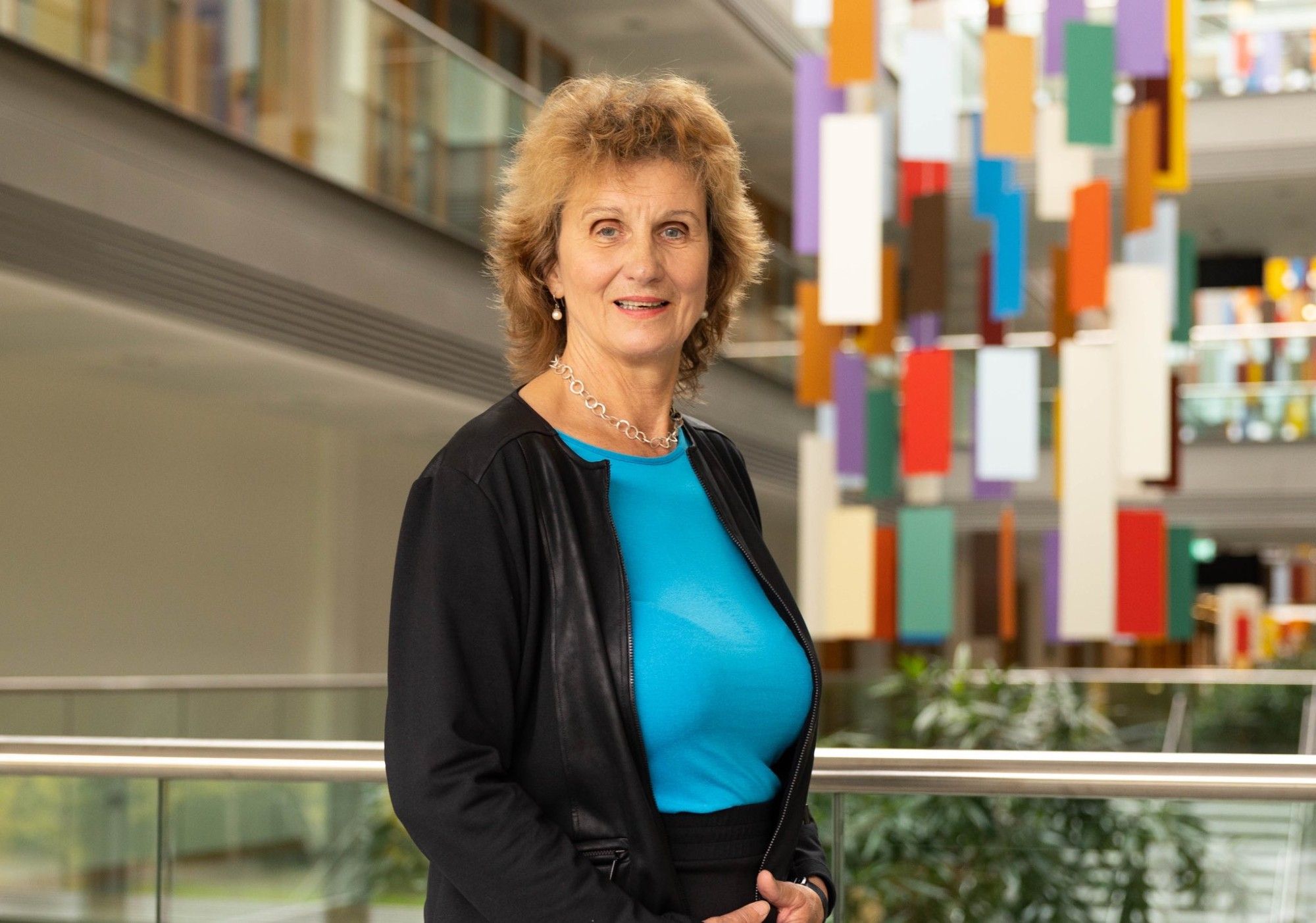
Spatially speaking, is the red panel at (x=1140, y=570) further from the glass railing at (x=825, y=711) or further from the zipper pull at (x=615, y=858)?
the zipper pull at (x=615, y=858)

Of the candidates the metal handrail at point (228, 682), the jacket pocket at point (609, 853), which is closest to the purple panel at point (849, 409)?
the metal handrail at point (228, 682)

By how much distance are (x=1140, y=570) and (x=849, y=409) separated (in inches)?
68.4

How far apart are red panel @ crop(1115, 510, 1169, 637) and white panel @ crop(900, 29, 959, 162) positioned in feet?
7.10

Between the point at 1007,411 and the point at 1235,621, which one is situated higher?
the point at 1007,411

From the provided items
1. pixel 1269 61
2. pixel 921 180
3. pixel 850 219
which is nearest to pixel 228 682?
pixel 850 219

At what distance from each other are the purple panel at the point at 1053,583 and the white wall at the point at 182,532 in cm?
601

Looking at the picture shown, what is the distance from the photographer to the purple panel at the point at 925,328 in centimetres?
841

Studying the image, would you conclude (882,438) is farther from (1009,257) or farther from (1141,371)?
(1141,371)

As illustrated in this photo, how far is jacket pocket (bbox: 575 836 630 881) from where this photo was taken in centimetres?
152

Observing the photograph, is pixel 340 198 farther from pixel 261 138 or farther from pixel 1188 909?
pixel 1188 909

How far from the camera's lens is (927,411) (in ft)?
27.0

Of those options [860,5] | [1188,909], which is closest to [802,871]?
[1188,909]

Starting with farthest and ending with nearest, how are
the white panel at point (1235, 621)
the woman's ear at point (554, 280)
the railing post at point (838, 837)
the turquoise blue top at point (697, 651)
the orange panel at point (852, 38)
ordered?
the white panel at point (1235, 621), the orange panel at point (852, 38), the railing post at point (838, 837), the woman's ear at point (554, 280), the turquoise blue top at point (697, 651)

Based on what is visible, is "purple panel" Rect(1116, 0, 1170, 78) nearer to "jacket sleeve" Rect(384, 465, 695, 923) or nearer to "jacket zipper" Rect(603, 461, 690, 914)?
"jacket zipper" Rect(603, 461, 690, 914)
